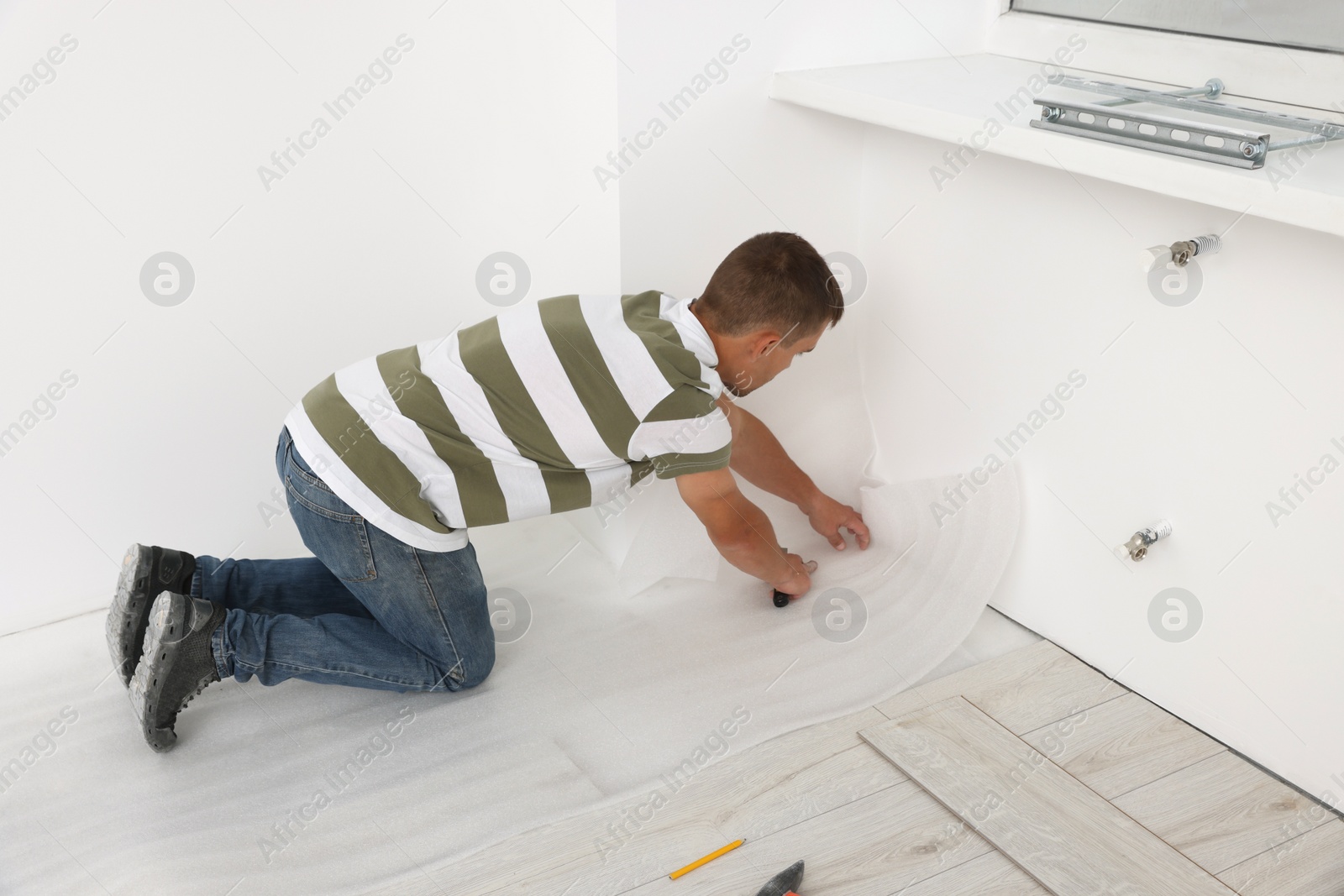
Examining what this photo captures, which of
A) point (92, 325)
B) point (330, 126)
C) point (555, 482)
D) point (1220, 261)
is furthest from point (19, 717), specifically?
point (1220, 261)

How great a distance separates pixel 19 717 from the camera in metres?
1.71

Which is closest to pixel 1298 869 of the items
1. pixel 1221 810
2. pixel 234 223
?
pixel 1221 810

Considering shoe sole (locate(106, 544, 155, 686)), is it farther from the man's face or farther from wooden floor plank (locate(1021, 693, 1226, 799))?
wooden floor plank (locate(1021, 693, 1226, 799))

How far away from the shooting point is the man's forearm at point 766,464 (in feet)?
6.41

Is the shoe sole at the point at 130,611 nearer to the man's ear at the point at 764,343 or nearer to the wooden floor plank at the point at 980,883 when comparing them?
the man's ear at the point at 764,343

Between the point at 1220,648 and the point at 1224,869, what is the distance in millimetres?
326

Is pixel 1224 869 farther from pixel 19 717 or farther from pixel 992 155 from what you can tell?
pixel 19 717

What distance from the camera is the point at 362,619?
176 centimetres

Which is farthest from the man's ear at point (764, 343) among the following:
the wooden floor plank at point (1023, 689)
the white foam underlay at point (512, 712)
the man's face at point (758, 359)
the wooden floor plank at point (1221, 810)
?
the wooden floor plank at point (1221, 810)

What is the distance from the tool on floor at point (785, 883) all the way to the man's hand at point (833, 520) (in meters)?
0.80

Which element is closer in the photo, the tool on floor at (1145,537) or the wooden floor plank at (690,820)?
the wooden floor plank at (690,820)

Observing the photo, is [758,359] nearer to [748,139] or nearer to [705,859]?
[748,139]

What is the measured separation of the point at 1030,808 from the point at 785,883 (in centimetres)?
39

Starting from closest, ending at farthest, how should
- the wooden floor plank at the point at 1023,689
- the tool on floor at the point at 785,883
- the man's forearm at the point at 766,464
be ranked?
the tool on floor at the point at 785,883, the wooden floor plank at the point at 1023,689, the man's forearm at the point at 766,464
